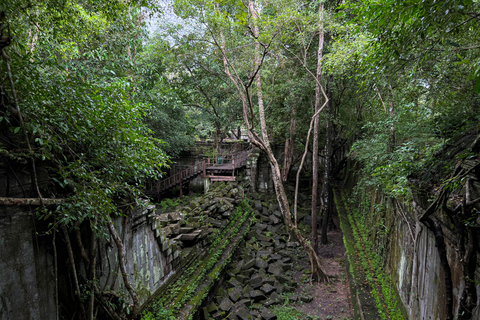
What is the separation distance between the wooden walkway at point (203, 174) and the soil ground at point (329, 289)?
6350mm

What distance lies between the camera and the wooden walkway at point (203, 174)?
14680mm

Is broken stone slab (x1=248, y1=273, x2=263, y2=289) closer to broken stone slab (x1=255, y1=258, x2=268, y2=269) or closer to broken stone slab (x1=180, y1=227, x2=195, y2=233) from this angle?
broken stone slab (x1=255, y1=258, x2=268, y2=269)

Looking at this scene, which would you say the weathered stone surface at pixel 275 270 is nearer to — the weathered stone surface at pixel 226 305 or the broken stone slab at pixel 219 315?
the weathered stone surface at pixel 226 305

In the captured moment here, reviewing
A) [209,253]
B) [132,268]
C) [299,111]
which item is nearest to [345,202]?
[299,111]

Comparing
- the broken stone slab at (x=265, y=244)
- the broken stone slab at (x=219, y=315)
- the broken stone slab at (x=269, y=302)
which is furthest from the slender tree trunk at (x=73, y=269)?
the broken stone slab at (x=265, y=244)

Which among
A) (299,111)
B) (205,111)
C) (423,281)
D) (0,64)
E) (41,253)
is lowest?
(423,281)

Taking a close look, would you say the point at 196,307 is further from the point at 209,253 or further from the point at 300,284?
the point at 300,284

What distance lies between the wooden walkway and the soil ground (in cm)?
635

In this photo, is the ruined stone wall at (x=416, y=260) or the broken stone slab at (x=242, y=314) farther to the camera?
the broken stone slab at (x=242, y=314)

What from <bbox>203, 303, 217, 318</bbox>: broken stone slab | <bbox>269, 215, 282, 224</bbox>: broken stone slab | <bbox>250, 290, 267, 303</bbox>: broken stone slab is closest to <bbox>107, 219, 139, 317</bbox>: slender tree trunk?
<bbox>203, 303, 217, 318</bbox>: broken stone slab

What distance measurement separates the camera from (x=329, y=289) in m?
8.03

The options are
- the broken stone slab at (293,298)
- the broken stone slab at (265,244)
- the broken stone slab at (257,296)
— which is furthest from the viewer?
the broken stone slab at (265,244)

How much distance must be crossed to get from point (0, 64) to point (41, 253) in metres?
2.41

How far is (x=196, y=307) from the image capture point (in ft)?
18.8
